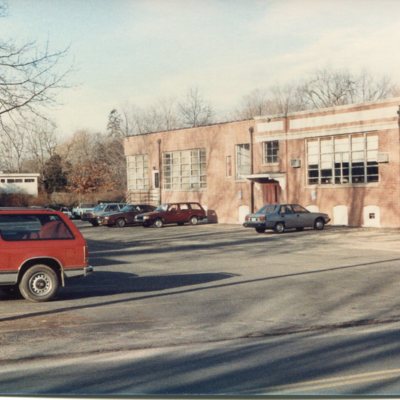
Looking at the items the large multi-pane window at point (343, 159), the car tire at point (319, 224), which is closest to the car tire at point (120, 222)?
the large multi-pane window at point (343, 159)

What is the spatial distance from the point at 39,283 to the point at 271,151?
1345 inches

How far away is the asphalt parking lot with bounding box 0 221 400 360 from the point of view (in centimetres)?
1098

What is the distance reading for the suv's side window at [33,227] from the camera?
14.2 m

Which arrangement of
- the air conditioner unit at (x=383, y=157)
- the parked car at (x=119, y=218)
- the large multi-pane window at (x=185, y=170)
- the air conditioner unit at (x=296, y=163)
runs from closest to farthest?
the air conditioner unit at (x=383, y=157), the air conditioner unit at (x=296, y=163), the parked car at (x=119, y=218), the large multi-pane window at (x=185, y=170)

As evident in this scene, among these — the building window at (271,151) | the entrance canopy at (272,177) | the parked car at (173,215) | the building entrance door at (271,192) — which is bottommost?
the parked car at (173,215)

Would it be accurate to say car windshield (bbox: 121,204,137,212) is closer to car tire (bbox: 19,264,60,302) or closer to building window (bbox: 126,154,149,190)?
building window (bbox: 126,154,149,190)

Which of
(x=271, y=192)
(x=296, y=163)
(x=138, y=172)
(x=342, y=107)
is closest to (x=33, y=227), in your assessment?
(x=342, y=107)

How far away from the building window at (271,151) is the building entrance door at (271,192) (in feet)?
4.82

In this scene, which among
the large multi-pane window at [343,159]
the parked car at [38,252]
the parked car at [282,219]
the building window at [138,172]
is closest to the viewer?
the parked car at [38,252]

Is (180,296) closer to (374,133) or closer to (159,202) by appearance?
(374,133)

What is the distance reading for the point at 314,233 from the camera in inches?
1438

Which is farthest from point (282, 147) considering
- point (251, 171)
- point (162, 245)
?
point (162, 245)

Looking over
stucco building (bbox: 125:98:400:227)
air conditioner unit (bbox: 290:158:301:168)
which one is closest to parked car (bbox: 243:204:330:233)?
stucco building (bbox: 125:98:400:227)

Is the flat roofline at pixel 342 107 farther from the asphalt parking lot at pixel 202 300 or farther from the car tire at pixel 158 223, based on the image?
the asphalt parking lot at pixel 202 300
